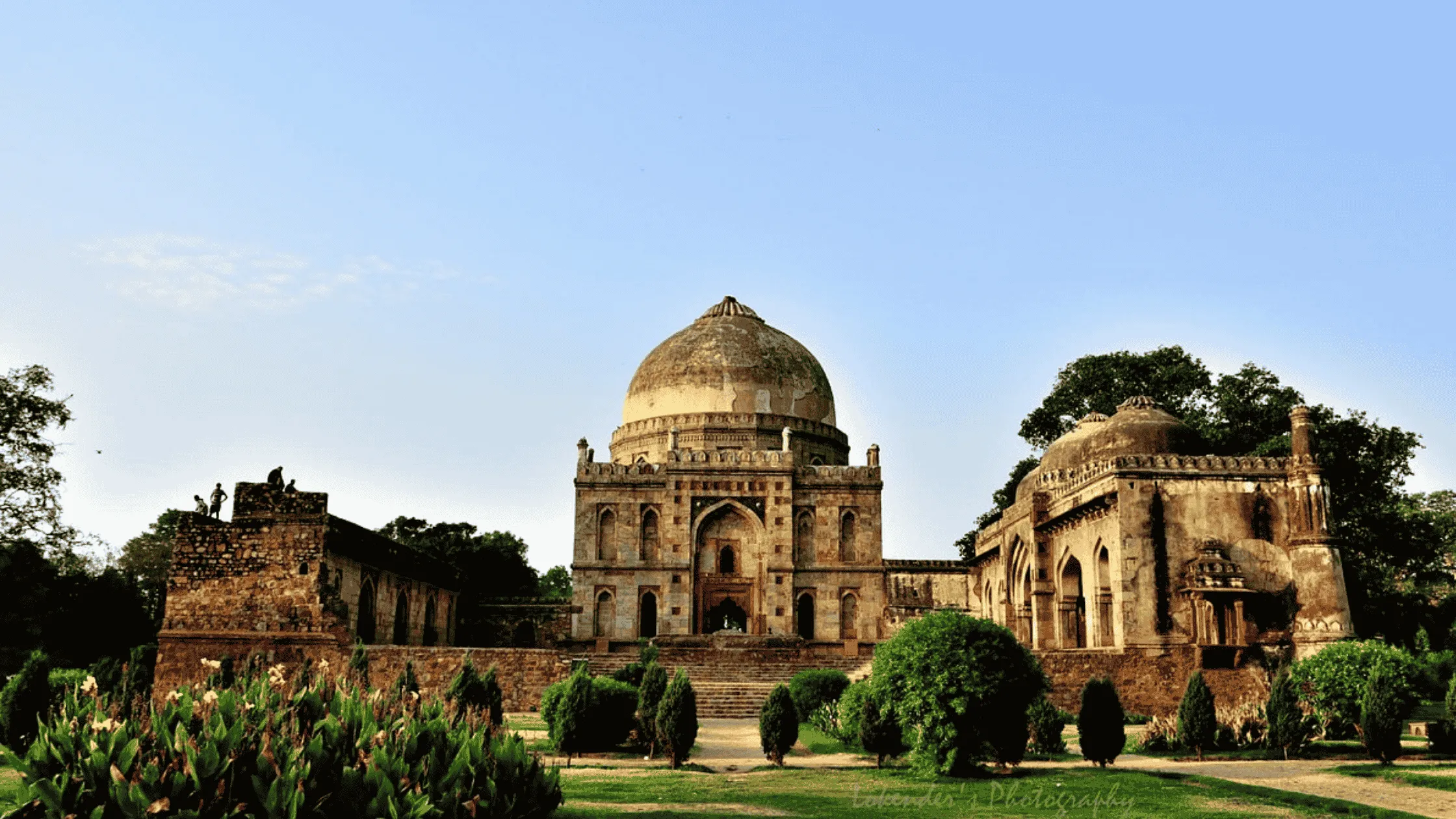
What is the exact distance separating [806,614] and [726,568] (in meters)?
2.92

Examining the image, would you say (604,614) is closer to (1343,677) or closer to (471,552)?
(471,552)

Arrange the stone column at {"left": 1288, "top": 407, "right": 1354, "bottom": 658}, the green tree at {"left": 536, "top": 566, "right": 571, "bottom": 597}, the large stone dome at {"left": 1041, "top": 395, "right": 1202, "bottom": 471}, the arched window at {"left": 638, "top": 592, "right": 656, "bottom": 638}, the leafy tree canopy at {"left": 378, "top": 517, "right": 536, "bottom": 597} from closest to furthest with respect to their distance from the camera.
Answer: the stone column at {"left": 1288, "top": 407, "right": 1354, "bottom": 658} → the large stone dome at {"left": 1041, "top": 395, "right": 1202, "bottom": 471} → the arched window at {"left": 638, "top": 592, "right": 656, "bottom": 638} → the leafy tree canopy at {"left": 378, "top": 517, "right": 536, "bottom": 597} → the green tree at {"left": 536, "top": 566, "right": 571, "bottom": 597}

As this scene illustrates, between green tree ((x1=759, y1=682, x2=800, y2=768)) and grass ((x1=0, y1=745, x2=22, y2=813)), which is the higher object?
green tree ((x1=759, y1=682, x2=800, y2=768))

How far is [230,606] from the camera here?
2402cm

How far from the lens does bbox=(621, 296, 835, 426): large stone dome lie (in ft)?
139

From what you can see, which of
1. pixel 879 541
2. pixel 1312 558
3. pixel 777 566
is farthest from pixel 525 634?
pixel 1312 558

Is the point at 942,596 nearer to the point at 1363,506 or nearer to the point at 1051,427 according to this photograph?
the point at 1051,427

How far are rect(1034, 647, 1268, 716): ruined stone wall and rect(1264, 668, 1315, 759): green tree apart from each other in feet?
22.4

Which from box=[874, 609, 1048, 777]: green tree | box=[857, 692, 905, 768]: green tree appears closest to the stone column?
Answer: box=[857, 692, 905, 768]: green tree

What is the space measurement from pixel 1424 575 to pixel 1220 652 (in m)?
16.5

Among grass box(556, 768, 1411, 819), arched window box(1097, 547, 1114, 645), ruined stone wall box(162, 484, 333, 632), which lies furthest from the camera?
arched window box(1097, 547, 1114, 645)

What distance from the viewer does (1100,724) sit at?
50.0ft

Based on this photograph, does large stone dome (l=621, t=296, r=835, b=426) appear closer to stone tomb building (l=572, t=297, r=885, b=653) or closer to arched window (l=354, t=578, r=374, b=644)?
stone tomb building (l=572, t=297, r=885, b=653)

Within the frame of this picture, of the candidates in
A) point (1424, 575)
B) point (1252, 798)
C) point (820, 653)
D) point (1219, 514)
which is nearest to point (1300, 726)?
point (1252, 798)
